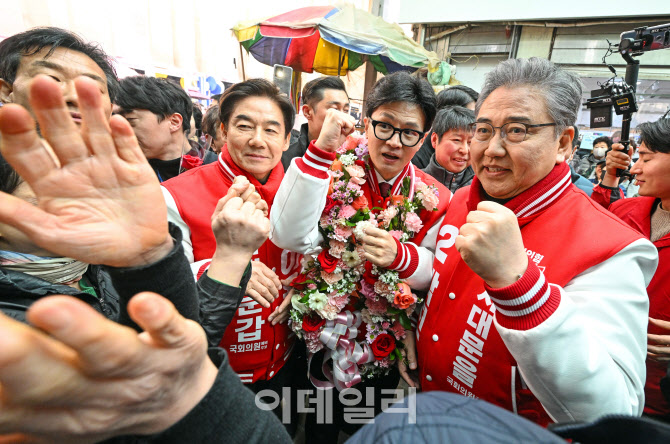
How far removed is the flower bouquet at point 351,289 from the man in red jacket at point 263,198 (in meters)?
0.17

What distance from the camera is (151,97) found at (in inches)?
93.4

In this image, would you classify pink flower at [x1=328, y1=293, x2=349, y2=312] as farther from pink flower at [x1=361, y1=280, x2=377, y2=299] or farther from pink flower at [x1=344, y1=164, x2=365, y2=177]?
pink flower at [x1=344, y1=164, x2=365, y2=177]

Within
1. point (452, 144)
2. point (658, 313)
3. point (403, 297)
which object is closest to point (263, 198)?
point (403, 297)

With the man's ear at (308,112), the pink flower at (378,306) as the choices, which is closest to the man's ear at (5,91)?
the pink flower at (378,306)

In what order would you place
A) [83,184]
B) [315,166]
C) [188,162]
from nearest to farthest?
[83,184], [315,166], [188,162]

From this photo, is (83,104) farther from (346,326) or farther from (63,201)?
(346,326)

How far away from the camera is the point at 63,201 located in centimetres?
64

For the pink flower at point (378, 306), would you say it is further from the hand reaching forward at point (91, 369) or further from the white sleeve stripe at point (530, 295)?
the hand reaching forward at point (91, 369)

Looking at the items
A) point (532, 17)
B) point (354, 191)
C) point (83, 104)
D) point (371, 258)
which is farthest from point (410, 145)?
point (532, 17)

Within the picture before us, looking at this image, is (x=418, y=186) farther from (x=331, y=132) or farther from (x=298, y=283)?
(x=298, y=283)

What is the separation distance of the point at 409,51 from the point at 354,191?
5498mm

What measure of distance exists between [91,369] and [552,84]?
5.31 ft

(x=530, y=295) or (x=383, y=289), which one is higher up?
(x=530, y=295)

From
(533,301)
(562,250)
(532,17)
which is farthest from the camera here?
(532,17)
